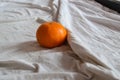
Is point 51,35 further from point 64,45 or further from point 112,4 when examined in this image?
point 112,4

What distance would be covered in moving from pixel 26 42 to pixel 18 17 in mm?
269

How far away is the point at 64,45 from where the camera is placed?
0.73 metres

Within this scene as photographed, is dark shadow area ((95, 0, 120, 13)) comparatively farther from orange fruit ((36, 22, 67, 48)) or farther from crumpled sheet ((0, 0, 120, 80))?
orange fruit ((36, 22, 67, 48))

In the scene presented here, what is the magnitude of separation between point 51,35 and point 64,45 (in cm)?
7

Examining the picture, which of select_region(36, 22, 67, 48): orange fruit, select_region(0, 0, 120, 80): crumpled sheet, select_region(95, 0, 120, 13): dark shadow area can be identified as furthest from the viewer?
select_region(95, 0, 120, 13): dark shadow area

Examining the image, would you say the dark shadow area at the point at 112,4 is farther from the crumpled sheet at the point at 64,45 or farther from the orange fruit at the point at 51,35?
the orange fruit at the point at 51,35

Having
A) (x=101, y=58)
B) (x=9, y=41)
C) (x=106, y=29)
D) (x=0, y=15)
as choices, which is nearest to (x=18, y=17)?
(x=0, y=15)

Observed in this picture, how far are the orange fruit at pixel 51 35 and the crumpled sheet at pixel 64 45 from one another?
0.8 inches

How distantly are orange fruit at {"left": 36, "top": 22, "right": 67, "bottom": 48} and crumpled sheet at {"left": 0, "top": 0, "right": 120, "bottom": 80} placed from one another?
0.8 inches

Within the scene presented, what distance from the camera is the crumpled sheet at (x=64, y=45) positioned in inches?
22.4

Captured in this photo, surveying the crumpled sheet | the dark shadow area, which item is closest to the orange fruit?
the crumpled sheet

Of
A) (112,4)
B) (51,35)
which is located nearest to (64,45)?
(51,35)

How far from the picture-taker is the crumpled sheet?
22.4 inches

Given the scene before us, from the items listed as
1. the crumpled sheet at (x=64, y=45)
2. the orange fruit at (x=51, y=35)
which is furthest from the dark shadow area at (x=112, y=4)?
the orange fruit at (x=51, y=35)
